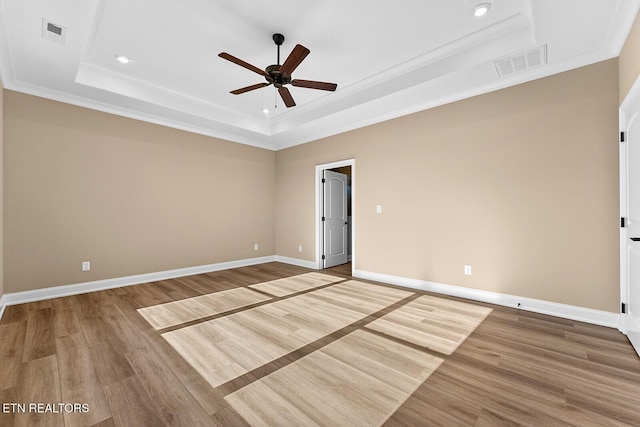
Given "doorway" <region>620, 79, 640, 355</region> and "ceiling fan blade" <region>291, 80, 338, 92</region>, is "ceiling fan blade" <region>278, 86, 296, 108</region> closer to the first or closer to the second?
"ceiling fan blade" <region>291, 80, 338, 92</region>

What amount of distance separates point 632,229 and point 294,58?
341cm

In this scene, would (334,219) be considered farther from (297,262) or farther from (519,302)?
(519,302)

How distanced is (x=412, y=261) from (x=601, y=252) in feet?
6.85

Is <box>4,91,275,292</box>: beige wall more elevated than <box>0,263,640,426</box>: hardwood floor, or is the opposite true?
<box>4,91,275,292</box>: beige wall

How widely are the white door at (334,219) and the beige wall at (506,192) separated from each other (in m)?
1.05

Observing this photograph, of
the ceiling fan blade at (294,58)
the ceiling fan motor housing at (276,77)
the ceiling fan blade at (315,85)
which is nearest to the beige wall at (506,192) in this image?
the ceiling fan blade at (315,85)

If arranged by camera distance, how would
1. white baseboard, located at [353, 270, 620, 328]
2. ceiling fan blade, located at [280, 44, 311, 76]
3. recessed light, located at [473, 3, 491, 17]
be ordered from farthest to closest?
white baseboard, located at [353, 270, 620, 328] < recessed light, located at [473, 3, 491, 17] < ceiling fan blade, located at [280, 44, 311, 76]

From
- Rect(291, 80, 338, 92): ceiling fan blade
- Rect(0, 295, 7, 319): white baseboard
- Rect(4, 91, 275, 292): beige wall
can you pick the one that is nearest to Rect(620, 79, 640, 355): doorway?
Rect(291, 80, 338, 92): ceiling fan blade

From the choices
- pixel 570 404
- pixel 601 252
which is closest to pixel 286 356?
pixel 570 404

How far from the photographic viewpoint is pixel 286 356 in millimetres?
2215

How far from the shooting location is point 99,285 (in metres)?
4.08

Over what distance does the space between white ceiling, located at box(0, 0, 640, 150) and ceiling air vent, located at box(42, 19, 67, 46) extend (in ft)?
0.16

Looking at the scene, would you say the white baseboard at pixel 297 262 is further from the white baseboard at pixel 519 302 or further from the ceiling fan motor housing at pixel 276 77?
the ceiling fan motor housing at pixel 276 77

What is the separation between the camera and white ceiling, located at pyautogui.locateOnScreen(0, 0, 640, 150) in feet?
8.02
